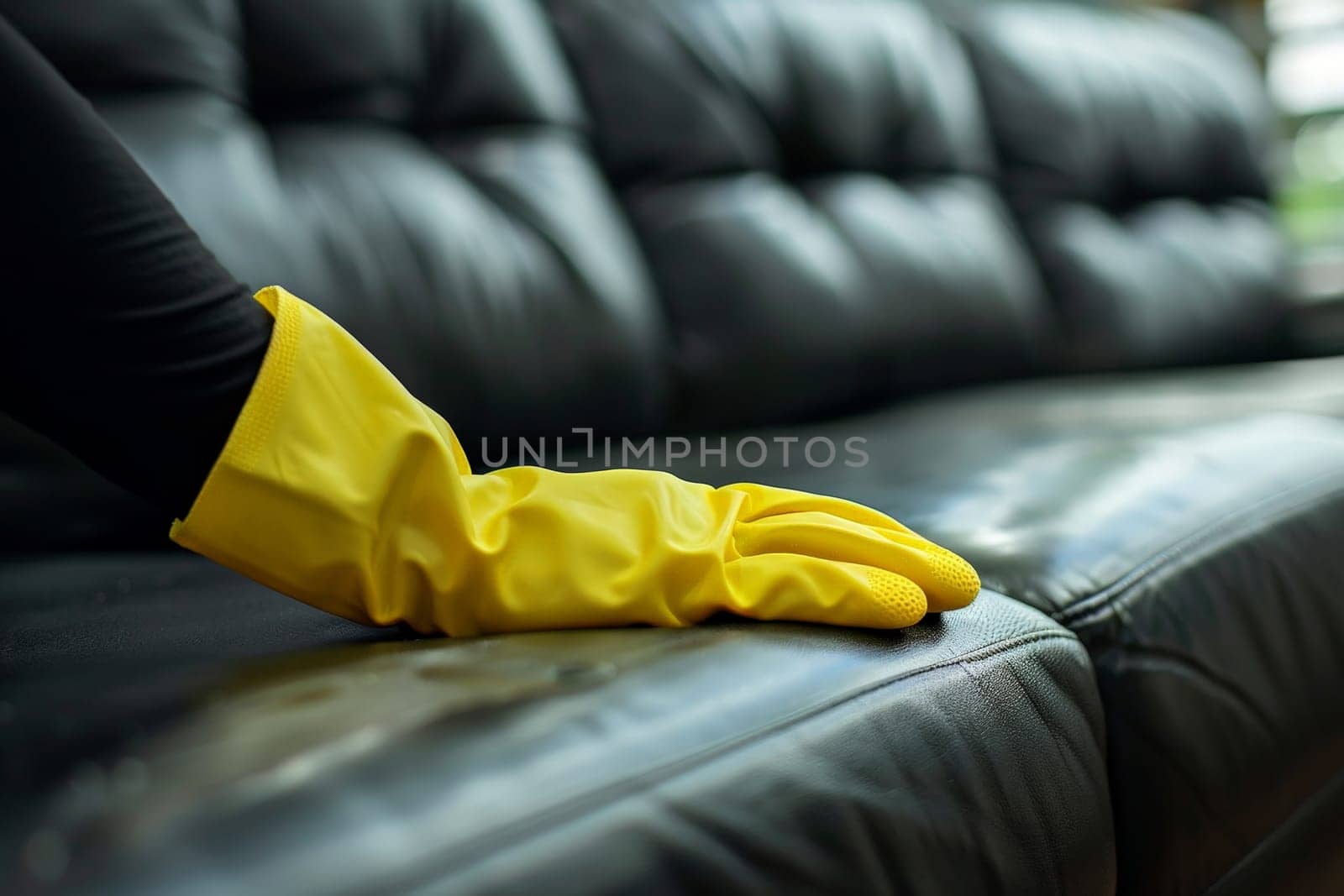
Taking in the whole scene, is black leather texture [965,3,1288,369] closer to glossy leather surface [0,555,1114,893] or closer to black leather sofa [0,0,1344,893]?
black leather sofa [0,0,1344,893]

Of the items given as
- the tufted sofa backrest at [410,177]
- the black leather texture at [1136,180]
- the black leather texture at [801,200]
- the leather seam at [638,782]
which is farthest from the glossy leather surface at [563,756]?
the black leather texture at [1136,180]

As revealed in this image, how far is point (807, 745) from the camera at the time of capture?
381 millimetres

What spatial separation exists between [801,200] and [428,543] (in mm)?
931

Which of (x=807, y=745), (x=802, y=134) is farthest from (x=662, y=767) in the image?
(x=802, y=134)

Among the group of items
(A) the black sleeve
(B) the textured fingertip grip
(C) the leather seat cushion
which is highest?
(A) the black sleeve

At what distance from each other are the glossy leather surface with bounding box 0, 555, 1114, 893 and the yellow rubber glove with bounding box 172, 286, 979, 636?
2cm

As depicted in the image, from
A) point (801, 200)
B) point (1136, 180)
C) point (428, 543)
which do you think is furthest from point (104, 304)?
point (1136, 180)

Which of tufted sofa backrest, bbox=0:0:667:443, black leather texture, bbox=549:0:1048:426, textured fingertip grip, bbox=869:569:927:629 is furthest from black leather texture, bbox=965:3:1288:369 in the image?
textured fingertip grip, bbox=869:569:927:629

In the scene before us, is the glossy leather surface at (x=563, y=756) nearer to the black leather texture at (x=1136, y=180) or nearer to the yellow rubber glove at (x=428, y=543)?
the yellow rubber glove at (x=428, y=543)

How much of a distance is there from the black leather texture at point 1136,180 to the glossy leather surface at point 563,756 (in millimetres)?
1222

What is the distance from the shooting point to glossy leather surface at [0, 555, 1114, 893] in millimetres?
284

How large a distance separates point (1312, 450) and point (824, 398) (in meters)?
0.51

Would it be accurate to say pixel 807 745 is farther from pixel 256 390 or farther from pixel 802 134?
pixel 802 134

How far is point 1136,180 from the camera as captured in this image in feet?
5.89
